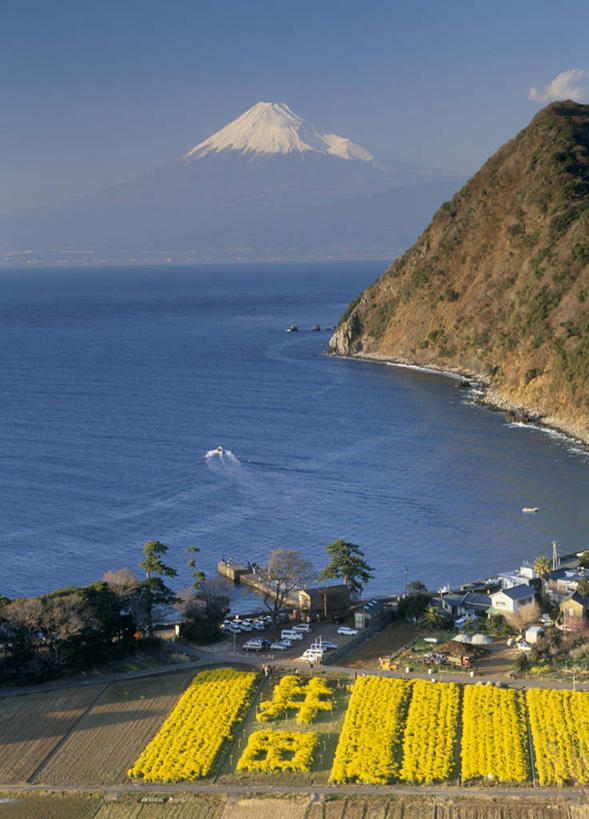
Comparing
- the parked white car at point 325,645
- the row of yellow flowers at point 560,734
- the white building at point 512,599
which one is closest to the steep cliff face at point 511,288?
→ the white building at point 512,599

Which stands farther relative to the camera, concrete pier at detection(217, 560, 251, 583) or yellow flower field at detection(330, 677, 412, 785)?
concrete pier at detection(217, 560, 251, 583)

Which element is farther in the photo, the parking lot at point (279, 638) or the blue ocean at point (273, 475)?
the blue ocean at point (273, 475)

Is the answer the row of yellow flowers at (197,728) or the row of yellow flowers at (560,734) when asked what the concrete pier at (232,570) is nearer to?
the row of yellow flowers at (197,728)

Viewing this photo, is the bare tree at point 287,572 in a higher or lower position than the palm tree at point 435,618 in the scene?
higher

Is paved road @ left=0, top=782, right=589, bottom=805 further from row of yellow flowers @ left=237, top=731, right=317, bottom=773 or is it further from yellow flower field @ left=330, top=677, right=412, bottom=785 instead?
row of yellow flowers @ left=237, top=731, right=317, bottom=773

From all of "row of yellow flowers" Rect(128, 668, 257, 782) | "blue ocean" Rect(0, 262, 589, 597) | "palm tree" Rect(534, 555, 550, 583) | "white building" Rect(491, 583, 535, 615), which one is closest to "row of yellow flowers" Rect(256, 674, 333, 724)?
"row of yellow flowers" Rect(128, 668, 257, 782)

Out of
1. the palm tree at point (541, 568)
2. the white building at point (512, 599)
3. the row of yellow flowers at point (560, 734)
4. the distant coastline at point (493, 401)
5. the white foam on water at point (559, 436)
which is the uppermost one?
the distant coastline at point (493, 401)

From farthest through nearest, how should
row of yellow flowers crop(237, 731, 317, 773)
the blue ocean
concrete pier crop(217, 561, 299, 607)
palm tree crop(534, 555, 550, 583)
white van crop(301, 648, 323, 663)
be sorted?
the blue ocean, concrete pier crop(217, 561, 299, 607), palm tree crop(534, 555, 550, 583), white van crop(301, 648, 323, 663), row of yellow flowers crop(237, 731, 317, 773)
